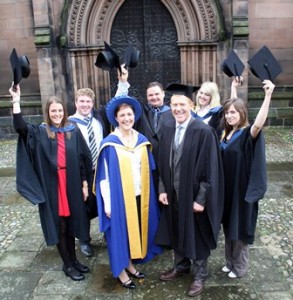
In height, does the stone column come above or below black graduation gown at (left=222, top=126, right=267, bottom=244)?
above

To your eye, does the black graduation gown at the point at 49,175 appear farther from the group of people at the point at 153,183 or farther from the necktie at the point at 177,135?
the necktie at the point at 177,135

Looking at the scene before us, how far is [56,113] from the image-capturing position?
3.57 meters

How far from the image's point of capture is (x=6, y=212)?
5664 millimetres

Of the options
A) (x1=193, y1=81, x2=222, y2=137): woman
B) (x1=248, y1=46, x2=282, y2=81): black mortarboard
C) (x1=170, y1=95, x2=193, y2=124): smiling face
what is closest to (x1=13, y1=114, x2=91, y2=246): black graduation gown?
(x1=170, y1=95, x2=193, y2=124): smiling face

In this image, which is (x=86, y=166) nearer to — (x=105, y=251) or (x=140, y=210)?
(x=140, y=210)

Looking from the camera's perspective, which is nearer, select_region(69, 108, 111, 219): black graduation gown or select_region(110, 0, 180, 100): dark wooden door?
select_region(69, 108, 111, 219): black graduation gown

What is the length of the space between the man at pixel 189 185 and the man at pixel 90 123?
2.82ft

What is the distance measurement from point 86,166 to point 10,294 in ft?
4.66

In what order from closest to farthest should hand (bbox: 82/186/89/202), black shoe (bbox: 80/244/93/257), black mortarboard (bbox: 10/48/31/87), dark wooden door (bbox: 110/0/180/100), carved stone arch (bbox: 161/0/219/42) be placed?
black mortarboard (bbox: 10/48/31/87), hand (bbox: 82/186/89/202), black shoe (bbox: 80/244/93/257), carved stone arch (bbox: 161/0/219/42), dark wooden door (bbox: 110/0/180/100)

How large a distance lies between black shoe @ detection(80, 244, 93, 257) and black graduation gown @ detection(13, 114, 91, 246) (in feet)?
1.89

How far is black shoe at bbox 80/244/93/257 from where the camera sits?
14.1ft

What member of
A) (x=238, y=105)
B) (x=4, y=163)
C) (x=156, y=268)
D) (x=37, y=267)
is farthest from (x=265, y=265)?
(x=4, y=163)

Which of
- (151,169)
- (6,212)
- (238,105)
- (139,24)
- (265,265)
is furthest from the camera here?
(139,24)

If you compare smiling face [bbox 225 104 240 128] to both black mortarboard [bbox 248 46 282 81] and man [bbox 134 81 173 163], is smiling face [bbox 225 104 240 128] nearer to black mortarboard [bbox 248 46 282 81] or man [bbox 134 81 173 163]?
black mortarboard [bbox 248 46 282 81]
